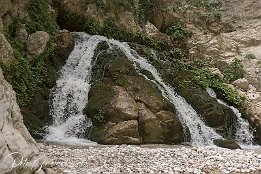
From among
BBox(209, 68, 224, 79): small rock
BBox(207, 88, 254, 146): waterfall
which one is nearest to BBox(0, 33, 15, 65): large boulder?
BBox(207, 88, 254, 146): waterfall

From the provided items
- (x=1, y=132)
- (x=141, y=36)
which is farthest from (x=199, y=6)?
(x=1, y=132)

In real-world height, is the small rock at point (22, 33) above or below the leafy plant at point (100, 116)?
above

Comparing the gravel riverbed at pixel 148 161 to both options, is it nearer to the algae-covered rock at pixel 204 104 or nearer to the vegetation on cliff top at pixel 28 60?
the vegetation on cliff top at pixel 28 60

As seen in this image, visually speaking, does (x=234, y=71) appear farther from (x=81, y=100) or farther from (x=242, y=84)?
(x=81, y=100)

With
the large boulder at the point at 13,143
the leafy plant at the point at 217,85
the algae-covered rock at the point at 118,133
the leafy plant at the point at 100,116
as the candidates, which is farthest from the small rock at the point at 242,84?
the large boulder at the point at 13,143

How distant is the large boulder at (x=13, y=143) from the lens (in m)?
5.67

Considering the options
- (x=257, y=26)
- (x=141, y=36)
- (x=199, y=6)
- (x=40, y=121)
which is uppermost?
(x=199, y=6)

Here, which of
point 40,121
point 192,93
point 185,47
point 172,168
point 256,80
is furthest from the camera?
point 185,47

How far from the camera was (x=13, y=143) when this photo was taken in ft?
20.0

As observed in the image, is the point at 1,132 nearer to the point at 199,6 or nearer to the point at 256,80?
the point at 256,80

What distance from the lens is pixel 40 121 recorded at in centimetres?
1217

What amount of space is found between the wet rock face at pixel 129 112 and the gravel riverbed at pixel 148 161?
1999mm

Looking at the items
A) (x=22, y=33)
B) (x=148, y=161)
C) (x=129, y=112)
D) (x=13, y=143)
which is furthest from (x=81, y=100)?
(x=13, y=143)

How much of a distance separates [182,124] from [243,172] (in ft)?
17.6
